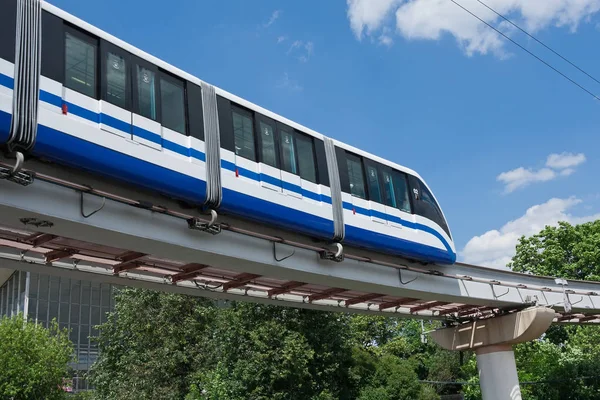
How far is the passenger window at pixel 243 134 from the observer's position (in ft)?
41.9

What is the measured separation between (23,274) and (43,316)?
12.1 feet

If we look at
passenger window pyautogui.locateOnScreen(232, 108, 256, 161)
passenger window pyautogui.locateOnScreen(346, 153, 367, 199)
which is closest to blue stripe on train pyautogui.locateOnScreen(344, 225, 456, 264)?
passenger window pyautogui.locateOnScreen(346, 153, 367, 199)

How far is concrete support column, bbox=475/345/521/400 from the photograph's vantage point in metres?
22.2

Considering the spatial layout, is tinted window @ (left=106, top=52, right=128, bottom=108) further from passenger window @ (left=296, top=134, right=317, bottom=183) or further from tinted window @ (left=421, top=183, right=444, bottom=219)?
tinted window @ (left=421, top=183, right=444, bottom=219)

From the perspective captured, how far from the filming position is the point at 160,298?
30.9 metres

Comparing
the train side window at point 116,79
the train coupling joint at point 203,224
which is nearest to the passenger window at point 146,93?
the train side window at point 116,79

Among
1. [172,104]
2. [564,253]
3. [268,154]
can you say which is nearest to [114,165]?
[172,104]

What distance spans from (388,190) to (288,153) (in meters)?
4.00

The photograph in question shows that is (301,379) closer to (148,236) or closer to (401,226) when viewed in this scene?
(401,226)

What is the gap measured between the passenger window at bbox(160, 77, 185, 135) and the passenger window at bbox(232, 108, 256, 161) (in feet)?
4.55

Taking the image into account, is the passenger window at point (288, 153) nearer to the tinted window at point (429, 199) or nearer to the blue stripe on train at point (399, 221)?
the blue stripe on train at point (399, 221)

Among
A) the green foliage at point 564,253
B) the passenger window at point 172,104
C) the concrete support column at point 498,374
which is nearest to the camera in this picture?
the passenger window at point 172,104

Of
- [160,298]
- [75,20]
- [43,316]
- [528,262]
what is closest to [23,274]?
[43,316]

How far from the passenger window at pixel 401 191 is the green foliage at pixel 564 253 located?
2713cm
